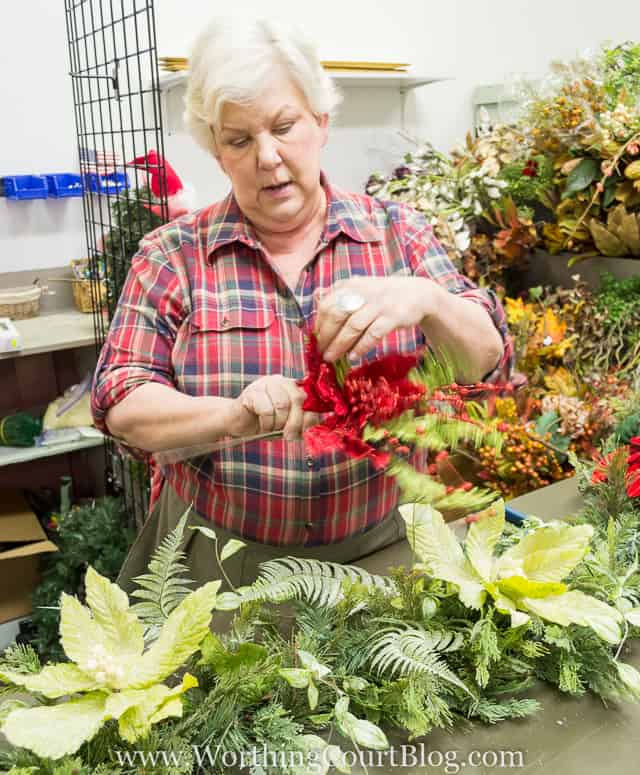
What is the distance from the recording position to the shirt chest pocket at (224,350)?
1.26 metres

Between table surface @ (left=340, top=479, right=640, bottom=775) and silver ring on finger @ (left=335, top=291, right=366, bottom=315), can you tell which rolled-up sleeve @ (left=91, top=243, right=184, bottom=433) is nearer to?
silver ring on finger @ (left=335, top=291, right=366, bottom=315)

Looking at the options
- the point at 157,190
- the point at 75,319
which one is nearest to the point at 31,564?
the point at 75,319

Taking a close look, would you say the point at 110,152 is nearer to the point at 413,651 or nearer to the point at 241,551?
the point at 241,551

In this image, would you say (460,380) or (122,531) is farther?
(122,531)

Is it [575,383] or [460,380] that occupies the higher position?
[460,380]

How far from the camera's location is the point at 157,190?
2.33 m

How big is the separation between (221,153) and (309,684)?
91cm

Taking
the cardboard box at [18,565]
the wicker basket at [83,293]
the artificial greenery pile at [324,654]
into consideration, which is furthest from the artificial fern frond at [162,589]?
the wicker basket at [83,293]

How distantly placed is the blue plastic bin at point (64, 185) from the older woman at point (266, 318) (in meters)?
1.46

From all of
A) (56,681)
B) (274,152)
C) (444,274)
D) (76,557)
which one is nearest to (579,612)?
(56,681)

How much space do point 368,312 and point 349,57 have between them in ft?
8.42

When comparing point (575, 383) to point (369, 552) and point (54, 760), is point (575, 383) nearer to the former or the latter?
point (369, 552)

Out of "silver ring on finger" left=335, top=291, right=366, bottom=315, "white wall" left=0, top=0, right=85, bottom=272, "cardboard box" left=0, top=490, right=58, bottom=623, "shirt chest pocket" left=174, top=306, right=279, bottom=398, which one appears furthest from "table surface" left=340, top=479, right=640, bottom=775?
"white wall" left=0, top=0, right=85, bottom=272

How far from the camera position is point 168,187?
2.42m
